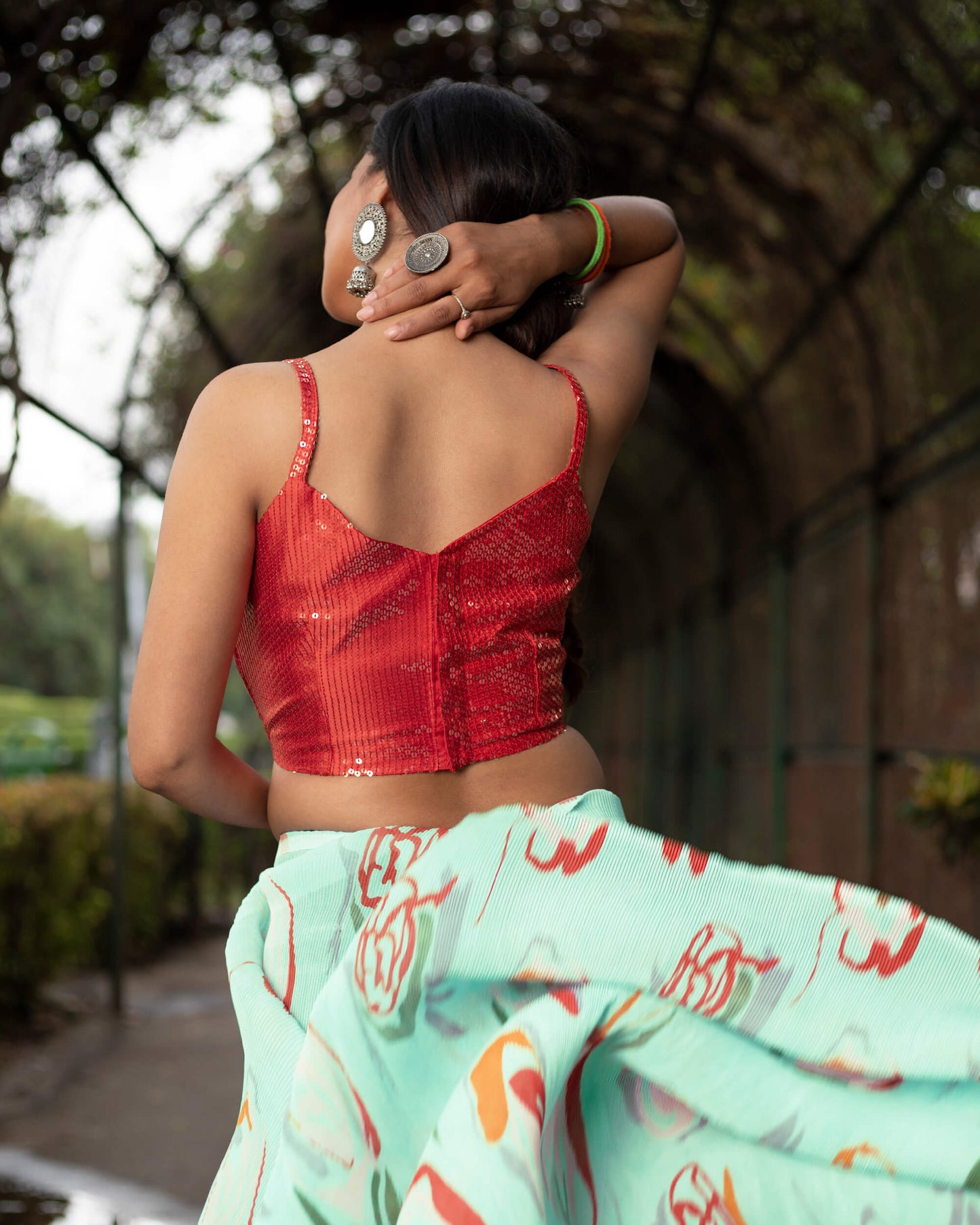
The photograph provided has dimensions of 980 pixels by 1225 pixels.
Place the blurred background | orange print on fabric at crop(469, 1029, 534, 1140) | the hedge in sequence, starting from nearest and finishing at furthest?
orange print on fabric at crop(469, 1029, 534, 1140) → the blurred background → the hedge

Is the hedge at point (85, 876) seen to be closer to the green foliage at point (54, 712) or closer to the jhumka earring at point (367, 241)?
the jhumka earring at point (367, 241)

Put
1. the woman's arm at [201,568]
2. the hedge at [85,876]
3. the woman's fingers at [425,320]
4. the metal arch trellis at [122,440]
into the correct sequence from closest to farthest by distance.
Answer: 1. the woman's arm at [201,568]
2. the woman's fingers at [425,320]
3. the metal arch trellis at [122,440]
4. the hedge at [85,876]

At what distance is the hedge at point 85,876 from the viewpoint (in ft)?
20.9

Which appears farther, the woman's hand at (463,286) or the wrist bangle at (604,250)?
the wrist bangle at (604,250)

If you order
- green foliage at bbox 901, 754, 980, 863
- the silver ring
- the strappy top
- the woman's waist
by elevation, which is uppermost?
the silver ring

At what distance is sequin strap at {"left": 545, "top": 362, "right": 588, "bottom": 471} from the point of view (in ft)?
4.77

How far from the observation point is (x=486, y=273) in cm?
144

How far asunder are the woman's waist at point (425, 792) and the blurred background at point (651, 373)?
1844 mm

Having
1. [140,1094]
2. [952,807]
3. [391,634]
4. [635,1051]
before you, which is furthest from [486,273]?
[140,1094]

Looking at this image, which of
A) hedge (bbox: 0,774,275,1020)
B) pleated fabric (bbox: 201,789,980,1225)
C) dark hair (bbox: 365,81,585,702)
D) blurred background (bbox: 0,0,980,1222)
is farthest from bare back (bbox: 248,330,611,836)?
hedge (bbox: 0,774,275,1020)

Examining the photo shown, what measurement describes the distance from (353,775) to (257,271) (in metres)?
6.71

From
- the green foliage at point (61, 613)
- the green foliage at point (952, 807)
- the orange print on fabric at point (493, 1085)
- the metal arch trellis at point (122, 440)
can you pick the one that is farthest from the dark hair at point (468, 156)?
the green foliage at point (61, 613)

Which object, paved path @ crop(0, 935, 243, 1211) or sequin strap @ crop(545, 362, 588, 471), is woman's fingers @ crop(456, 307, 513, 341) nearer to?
sequin strap @ crop(545, 362, 588, 471)

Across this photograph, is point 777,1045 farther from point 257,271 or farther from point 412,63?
point 257,271
